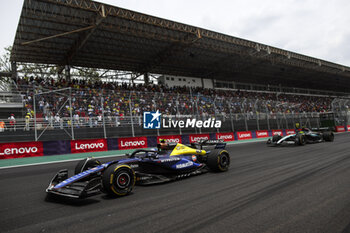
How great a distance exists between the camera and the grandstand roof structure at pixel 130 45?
55.4ft

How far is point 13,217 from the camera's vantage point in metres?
3.18

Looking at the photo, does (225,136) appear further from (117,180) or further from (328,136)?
(117,180)

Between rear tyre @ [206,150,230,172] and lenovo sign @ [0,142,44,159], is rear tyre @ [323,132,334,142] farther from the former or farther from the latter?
lenovo sign @ [0,142,44,159]

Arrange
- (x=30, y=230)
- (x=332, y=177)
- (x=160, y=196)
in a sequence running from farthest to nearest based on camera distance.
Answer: (x=332, y=177)
(x=160, y=196)
(x=30, y=230)

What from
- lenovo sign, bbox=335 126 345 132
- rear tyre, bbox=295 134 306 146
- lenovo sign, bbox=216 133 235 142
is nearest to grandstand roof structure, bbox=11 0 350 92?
lenovo sign, bbox=216 133 235 142

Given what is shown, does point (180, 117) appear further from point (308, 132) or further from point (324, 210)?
point (324, 210)

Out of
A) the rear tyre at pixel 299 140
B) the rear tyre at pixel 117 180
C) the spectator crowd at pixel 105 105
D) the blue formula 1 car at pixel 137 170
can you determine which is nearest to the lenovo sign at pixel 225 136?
the spectator crowd at pixel 105 105

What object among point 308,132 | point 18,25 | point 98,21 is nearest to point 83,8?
point 98,21

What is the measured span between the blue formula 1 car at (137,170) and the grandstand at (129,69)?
A: 659 cm

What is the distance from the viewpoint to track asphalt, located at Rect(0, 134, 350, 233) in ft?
8.80

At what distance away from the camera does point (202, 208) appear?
128 inches

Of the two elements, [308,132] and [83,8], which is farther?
[83,8]

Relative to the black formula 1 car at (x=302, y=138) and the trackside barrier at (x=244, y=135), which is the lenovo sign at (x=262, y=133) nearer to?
the trackside barrier at (x=244, y=135)

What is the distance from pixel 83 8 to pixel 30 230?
15.9m
